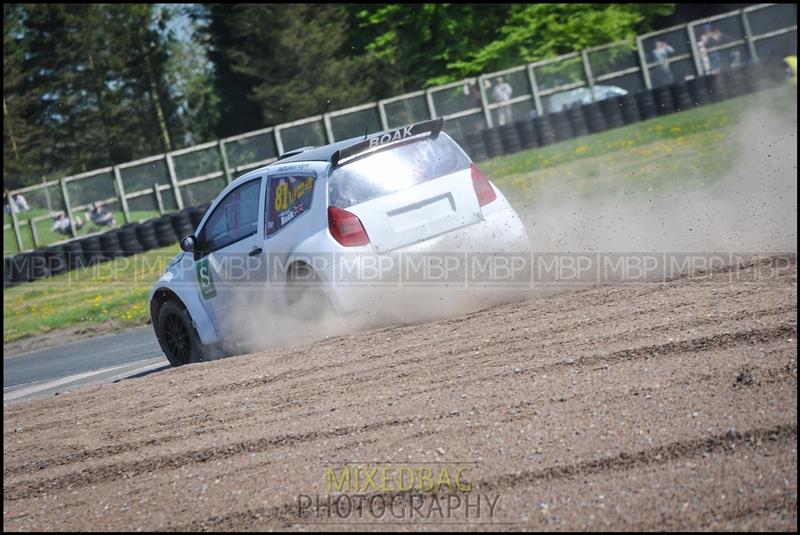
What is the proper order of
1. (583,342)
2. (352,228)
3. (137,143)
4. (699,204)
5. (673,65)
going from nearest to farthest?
(583,342)
(352,228)
(699,204)
(673,65)
(137,143)

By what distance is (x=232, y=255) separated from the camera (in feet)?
31.3

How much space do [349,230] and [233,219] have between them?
1.71 meters

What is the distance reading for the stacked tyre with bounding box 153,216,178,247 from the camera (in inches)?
1021

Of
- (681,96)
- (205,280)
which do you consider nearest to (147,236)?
(681,96)

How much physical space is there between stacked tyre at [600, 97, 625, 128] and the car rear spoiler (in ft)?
73.5

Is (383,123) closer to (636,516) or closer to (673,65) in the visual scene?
(673,65)

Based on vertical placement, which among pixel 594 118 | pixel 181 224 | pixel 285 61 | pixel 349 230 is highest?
pixel 285 61

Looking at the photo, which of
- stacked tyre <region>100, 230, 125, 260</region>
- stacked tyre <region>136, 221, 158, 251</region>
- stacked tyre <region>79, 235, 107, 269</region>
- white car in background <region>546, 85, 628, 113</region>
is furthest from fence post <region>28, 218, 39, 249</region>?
white car in background <region>546, 85, 628, 113</region>

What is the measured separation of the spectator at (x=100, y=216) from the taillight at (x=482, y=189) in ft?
81.0

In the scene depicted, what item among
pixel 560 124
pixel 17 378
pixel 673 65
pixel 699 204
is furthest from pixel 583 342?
pixel 673 65

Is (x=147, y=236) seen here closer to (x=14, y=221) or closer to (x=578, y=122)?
(x=14, y=221)

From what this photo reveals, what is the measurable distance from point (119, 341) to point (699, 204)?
8.01 meters

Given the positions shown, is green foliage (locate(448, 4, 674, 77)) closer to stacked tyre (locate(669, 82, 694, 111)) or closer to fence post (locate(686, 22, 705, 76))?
fence post (locate(686, 22, 705, 76))

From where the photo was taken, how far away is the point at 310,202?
28.7ft
